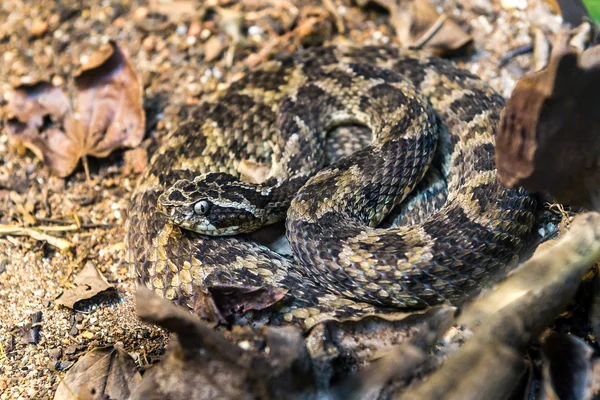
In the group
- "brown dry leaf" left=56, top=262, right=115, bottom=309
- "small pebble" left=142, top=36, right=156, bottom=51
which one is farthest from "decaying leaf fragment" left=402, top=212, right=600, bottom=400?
"small pebble" left=142, top=36, right=156, bottom=51

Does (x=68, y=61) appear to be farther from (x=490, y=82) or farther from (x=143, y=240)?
(x=490, y=82)

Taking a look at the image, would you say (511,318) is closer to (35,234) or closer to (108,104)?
(35,234)

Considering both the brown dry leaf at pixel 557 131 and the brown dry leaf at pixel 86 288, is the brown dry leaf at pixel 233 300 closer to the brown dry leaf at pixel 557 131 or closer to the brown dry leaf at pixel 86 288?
the brown dry leaf at pixel 86 288

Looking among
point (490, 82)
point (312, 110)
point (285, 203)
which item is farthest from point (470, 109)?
point (285, 203)

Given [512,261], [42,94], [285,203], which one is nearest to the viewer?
[512,261]

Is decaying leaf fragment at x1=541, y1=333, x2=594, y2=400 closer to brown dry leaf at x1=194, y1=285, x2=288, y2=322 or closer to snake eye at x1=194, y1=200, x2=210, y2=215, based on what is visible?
brown dry leaf at x1=194, y1=285, x2=288, y2=322
